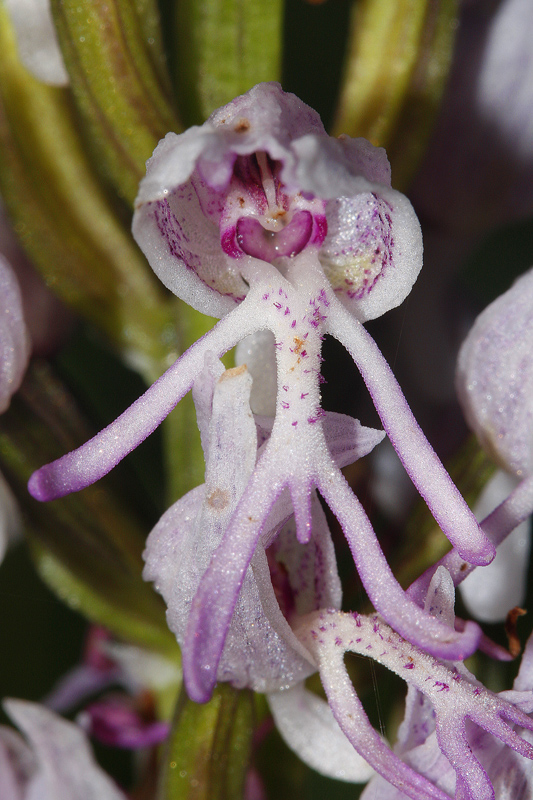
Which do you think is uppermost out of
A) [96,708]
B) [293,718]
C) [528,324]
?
[528,324]


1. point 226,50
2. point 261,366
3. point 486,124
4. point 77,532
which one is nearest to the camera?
point 261,366

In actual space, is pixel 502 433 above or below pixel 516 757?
above

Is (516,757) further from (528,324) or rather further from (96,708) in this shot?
(96,708)

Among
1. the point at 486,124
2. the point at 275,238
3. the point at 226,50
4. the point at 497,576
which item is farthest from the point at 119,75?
the point at 497,576

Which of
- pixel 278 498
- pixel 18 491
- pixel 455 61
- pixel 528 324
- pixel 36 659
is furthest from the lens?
pixel 36 659

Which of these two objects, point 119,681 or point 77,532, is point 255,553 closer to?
point 77,532

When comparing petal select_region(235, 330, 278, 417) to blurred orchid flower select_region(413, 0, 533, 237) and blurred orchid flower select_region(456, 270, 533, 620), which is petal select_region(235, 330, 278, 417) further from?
blurred orchid flower select_region(413, 0, 533, 237)

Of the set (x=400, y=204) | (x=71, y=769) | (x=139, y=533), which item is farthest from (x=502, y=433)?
(x=71, y=769)

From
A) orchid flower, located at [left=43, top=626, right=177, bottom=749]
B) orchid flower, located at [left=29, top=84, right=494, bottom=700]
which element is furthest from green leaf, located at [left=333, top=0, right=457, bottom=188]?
orchid flower, located at [left=43, top=626, right=177, bottom=749]

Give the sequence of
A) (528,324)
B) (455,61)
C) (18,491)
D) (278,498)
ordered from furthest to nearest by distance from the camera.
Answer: (455,61) → (18,491) → (528,324) → (278,498)
